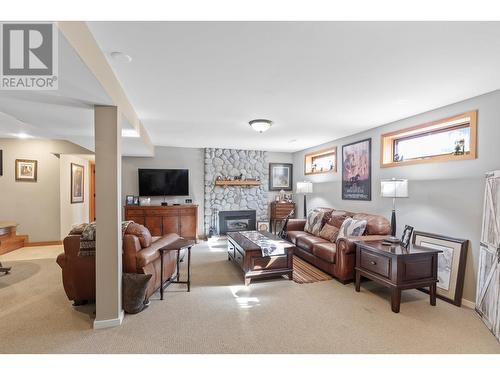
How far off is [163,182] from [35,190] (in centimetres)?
277

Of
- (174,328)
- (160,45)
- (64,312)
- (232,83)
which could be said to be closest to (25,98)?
(160,45)

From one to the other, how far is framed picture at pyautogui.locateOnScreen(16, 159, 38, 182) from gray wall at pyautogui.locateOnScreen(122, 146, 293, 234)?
1.80 metres

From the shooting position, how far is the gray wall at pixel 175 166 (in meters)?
6.32

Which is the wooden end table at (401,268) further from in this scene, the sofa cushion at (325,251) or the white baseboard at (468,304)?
the sofa cushion at (325,251)

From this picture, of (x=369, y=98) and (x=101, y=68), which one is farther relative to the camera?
(x=369, y=98)

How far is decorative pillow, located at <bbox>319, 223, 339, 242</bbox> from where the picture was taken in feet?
13.9

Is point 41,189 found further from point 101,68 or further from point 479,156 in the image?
point 479,156

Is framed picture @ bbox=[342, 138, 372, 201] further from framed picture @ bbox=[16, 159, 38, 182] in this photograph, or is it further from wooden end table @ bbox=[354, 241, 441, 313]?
framed picture @ bbox=[16, 159, 38, 182]

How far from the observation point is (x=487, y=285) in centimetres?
254

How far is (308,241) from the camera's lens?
4.33 meters

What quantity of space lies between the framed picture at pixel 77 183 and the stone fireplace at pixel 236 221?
3.76 metres

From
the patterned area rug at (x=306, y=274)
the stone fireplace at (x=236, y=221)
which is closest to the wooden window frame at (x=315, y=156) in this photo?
the stone fireplace at (x=236, y=221)

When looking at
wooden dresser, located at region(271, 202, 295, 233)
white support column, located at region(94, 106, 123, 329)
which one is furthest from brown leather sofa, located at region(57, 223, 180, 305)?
wooden dresser, located at region(271, 202, 295, 233)

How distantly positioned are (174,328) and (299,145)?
510 centimetres
